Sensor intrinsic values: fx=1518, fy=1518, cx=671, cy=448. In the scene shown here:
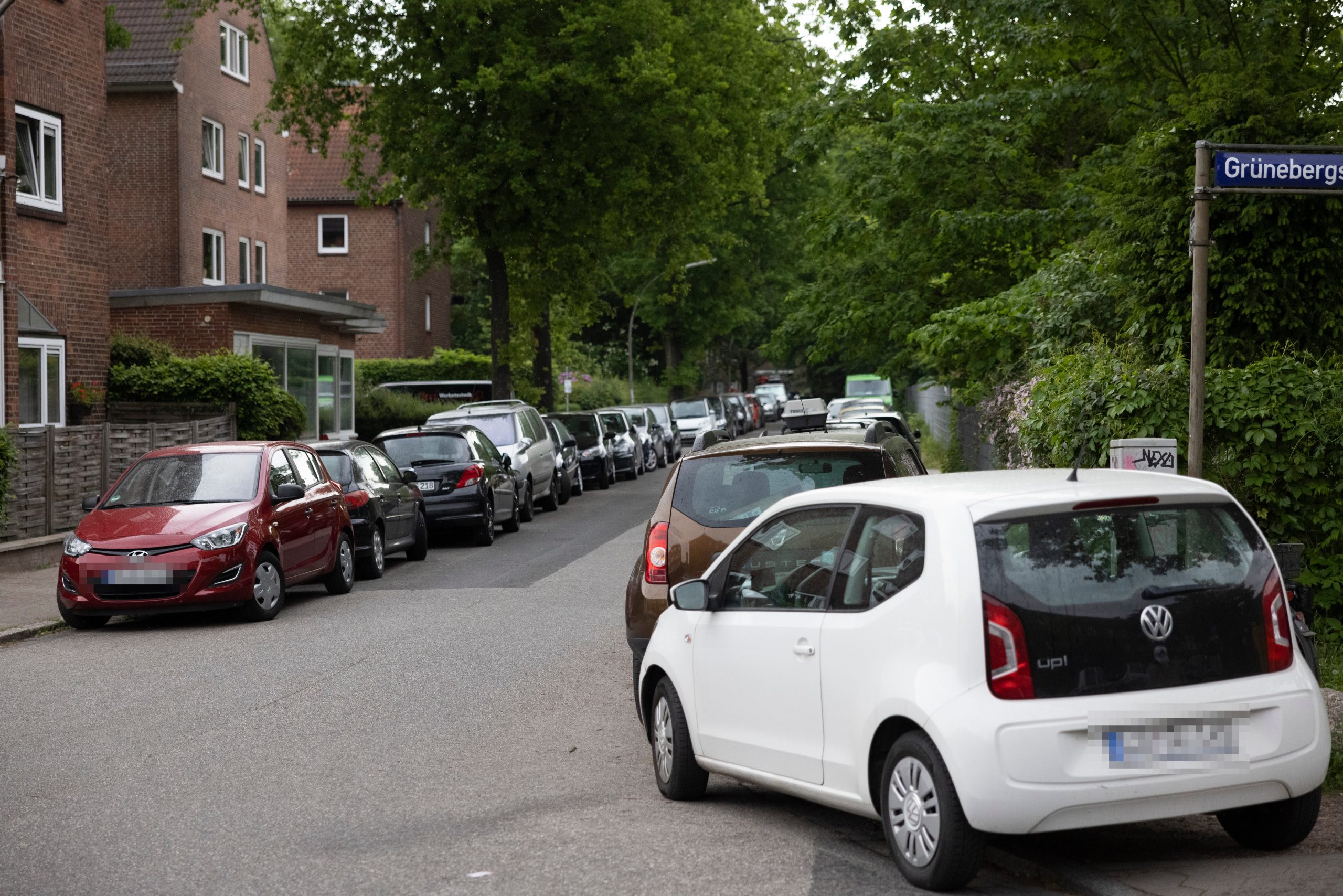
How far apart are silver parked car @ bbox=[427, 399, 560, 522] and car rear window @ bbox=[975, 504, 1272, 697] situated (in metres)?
18.8

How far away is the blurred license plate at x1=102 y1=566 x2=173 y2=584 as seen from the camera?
13.1 metres

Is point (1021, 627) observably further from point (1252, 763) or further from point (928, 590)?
point (1252, 763)

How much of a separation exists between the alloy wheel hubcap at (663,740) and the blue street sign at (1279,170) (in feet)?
12.4

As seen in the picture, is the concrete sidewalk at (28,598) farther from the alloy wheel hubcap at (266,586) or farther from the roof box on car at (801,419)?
the roof box on car at (801,419)

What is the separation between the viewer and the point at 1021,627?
5.08m

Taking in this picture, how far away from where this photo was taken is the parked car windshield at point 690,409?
5181 cm

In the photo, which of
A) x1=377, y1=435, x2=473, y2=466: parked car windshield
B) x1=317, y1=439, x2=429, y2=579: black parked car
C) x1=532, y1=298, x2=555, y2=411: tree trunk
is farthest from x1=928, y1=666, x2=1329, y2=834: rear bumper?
x1=532, y1=298, x2=555, y2=411: tree trunk

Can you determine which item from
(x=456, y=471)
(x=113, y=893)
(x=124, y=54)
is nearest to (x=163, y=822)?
(x=113, y=893)

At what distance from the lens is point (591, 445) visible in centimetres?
3284

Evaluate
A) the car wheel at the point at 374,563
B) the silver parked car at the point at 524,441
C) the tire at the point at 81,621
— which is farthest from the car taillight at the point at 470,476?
the tire at the point at 81,621

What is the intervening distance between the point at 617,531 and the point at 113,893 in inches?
674

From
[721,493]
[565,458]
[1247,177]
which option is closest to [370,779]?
[721,493]

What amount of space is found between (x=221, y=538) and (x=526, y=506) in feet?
37.2

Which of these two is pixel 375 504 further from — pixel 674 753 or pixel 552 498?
pixel 674 753
